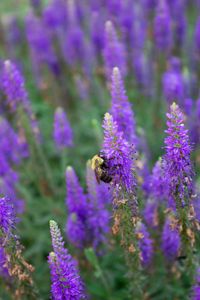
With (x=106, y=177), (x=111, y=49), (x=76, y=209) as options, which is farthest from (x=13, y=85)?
(x=106, y=177)

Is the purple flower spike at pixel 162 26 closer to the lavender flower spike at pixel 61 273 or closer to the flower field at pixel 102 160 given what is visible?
the flower field at pixel 102 160

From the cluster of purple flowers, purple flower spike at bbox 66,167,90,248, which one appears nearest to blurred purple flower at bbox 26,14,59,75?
the cluster of purple flowers

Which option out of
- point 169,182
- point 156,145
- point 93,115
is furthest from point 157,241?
point 93,115

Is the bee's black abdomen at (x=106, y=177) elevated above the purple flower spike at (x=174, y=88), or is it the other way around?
the purple flower spike at (x=174, y=88)

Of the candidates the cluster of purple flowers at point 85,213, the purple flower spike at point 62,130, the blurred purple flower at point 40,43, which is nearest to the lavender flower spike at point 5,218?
the cluster of purple flowers at point 85,213

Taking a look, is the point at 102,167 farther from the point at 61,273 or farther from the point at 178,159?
the point at 61,273

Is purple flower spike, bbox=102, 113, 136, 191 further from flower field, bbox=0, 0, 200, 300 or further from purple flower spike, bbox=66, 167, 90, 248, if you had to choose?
purple flower spike, bbox=66, 167, 90, 248

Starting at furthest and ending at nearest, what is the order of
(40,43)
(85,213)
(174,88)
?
(40,43)
(174,88)
(85,213)
